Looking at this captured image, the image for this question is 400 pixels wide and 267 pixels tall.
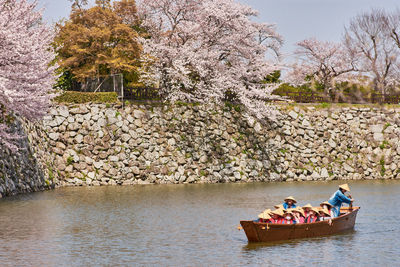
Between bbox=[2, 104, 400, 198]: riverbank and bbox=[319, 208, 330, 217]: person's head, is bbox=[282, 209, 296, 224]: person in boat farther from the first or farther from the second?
bbox=[2, 104, 400, 198]: riverbank

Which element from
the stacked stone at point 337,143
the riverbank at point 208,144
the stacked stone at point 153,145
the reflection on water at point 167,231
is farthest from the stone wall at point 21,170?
the stacked stone at point 337,143

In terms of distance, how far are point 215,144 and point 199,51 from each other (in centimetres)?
713

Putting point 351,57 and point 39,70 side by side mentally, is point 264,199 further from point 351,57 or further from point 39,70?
point 351,57

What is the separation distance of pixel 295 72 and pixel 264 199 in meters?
34.0

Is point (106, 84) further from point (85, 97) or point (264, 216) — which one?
point (264, 216)

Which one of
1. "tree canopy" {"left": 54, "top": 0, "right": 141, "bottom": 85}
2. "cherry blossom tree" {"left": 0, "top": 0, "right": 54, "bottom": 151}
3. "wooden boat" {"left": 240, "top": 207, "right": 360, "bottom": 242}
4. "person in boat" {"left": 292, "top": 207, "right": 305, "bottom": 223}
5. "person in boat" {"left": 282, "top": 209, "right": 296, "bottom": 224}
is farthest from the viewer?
"tree canopy" {"left": 54, "top": 0, "right": 141, "bottom": 85}

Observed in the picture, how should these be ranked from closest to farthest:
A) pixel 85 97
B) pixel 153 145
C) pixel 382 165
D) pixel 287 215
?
pixel 287 215
pixel 85 97
pixel 153 145
pixel 382 165

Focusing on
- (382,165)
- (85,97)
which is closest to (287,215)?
(85,97)

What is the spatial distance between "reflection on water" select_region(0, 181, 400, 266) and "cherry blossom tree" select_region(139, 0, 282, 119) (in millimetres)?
10474

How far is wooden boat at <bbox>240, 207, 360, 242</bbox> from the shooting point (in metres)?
19.9

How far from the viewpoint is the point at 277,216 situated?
20.7 metres

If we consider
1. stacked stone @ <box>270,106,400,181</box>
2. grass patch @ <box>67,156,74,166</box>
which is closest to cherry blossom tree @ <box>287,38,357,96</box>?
stacked stone @ <box>270,106,400,181</box>

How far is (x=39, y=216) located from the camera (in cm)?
2627

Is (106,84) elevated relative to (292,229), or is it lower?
elevated
